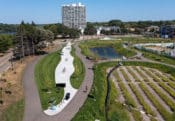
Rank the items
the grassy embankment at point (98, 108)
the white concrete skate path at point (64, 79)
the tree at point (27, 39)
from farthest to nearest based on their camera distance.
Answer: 1. the tree at point (27, 39)
2. the white concrete skate path at point (64, 79)
3. the grassy embankment at point (98, 108)

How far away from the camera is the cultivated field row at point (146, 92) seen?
28.0m

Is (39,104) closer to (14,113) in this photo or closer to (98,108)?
(14,113)

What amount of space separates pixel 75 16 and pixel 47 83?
6231 inches

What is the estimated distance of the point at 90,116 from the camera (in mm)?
25359

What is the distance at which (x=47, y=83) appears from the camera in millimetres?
38812

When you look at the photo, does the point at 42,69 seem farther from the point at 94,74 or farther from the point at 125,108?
the point at 125,108

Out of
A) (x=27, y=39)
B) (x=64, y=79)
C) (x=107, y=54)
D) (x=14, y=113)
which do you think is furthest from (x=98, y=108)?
(x=107, y=54)

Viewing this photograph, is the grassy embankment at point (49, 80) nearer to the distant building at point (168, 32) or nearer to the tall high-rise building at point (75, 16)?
the distant building at point (168, 32)

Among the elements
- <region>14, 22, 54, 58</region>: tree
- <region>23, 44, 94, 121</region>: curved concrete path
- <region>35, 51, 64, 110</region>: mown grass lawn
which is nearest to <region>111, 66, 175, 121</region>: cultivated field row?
<region>23, 44, 94, 121</region>: curved concrete path

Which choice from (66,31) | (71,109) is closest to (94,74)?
(71,109)

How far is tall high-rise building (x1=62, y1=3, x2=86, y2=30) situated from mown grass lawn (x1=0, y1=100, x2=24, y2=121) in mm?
165027

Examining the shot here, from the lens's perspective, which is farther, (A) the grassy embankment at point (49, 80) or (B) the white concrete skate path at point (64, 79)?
(A) the grassy embankment at point (49, 80)

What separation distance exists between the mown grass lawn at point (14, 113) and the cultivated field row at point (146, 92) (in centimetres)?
1079

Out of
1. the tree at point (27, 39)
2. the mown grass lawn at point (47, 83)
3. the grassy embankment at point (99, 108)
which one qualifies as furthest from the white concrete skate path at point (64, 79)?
the tree at point (27, 39)
